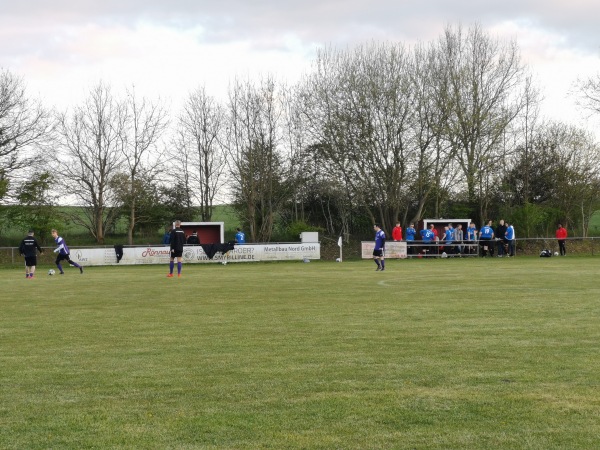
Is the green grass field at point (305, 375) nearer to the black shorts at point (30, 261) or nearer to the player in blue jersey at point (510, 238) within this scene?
the black shorts at point (30, 261)

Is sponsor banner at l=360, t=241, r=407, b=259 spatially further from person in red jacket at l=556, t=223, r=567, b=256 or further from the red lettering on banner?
the red lettering on banner

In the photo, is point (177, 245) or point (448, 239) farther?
point (448, 239)

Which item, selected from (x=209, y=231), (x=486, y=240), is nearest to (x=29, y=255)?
(x=209, y=231)

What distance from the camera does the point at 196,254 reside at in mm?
40531

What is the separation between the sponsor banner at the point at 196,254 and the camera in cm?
3956

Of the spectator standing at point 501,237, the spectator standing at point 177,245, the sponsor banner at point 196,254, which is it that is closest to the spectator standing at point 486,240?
the spectator standing at point 501,237

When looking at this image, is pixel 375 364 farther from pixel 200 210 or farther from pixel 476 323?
pixel 200 210

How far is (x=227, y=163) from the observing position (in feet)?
183

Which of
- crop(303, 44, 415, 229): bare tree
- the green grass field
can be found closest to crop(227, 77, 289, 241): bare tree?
crop(303, 44, 415, 229): bare tree

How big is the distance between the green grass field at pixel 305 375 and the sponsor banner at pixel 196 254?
2339 cm

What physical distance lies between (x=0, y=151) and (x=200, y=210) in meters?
14.3


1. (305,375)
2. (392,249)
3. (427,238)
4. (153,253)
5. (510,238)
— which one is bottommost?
(305,375)

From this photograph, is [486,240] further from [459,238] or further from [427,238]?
[427,238]

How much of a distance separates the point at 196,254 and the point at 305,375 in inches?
1293
